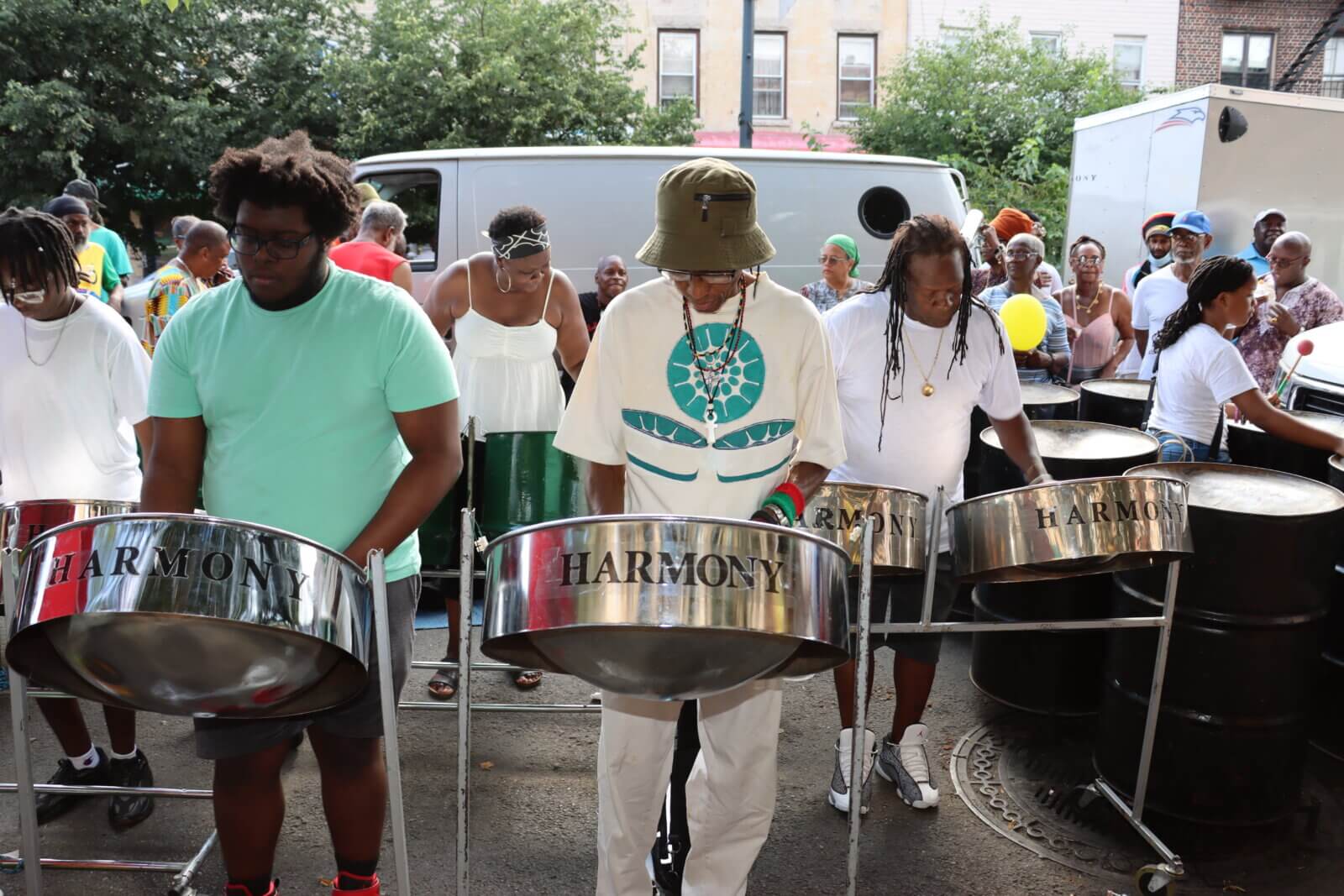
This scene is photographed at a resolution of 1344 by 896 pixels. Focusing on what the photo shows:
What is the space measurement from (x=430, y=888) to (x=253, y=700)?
2.77ft

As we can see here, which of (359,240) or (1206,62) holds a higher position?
(1206,62)

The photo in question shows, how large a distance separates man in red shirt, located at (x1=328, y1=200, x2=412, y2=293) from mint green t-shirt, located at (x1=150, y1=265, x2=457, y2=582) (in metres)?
2.40

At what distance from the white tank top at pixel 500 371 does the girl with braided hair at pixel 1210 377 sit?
1.62 meters

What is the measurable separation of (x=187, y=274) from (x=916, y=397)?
3005 mm

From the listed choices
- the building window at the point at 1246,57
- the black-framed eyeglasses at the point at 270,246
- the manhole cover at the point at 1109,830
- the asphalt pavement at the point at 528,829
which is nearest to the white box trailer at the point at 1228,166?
the manhole cover at the point at 1109,830

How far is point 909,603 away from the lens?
2.38 metres

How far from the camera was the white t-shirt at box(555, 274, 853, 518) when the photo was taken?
1.73m

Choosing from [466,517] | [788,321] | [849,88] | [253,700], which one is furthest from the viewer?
[849,88]

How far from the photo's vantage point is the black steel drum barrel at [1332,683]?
2.74m

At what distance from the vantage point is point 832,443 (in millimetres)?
1827

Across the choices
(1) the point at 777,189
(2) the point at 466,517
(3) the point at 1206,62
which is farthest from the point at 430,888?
(3) the point at 1206,62

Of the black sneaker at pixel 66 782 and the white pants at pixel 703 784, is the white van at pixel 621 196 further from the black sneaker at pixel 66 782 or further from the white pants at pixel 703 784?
the white pants at pixel 703 784

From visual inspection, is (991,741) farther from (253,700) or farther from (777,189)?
(777,189)

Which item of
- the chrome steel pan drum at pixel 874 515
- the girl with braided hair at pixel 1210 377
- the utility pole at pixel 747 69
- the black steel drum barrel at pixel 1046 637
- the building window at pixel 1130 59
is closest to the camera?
the chrome steel pan drum at pixel 874 515
